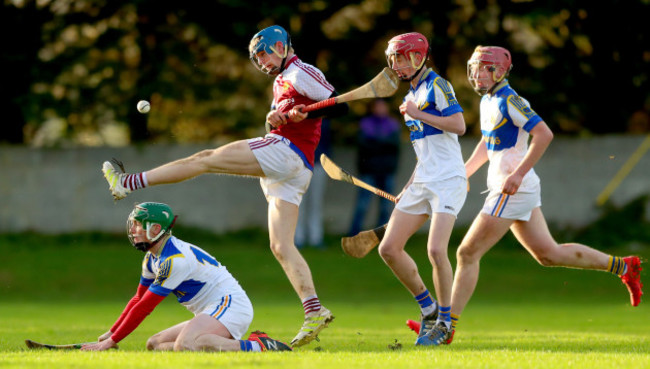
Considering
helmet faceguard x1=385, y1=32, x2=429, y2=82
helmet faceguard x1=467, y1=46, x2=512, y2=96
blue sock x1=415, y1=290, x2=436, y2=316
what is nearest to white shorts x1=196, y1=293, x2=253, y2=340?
blue sock x1=415, y1=290, x2=436, y2=316

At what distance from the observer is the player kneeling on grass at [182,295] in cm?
734

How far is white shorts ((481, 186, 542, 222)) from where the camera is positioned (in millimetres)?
8094

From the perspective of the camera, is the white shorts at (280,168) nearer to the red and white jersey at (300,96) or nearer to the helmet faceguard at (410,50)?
the red and white jersey at (300,96)

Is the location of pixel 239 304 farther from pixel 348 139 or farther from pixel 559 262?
pixel 348 139

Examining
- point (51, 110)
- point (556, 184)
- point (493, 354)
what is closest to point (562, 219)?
point (556, 184)

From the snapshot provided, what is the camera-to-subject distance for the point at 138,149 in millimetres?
17844

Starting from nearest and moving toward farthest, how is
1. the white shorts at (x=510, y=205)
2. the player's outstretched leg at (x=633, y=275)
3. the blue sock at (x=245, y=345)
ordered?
the blue sock at (x=245, y=345), the white shorts at (x=510, y=205), the player's outstretched leg at (x=633, y=275)

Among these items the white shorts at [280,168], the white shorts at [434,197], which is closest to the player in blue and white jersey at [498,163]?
the white shorts at [434,197]

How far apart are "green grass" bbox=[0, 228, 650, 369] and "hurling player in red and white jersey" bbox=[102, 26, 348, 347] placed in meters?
0.60

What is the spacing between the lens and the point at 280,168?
806 cm

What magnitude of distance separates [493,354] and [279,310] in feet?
20.4

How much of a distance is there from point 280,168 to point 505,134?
178cm

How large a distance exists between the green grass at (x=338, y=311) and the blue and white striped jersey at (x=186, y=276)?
1.74 feet

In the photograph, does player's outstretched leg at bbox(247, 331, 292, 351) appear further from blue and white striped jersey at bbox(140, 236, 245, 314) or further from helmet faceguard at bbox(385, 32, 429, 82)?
helmet faceguard at bbox(385, 32, 429, 82)
